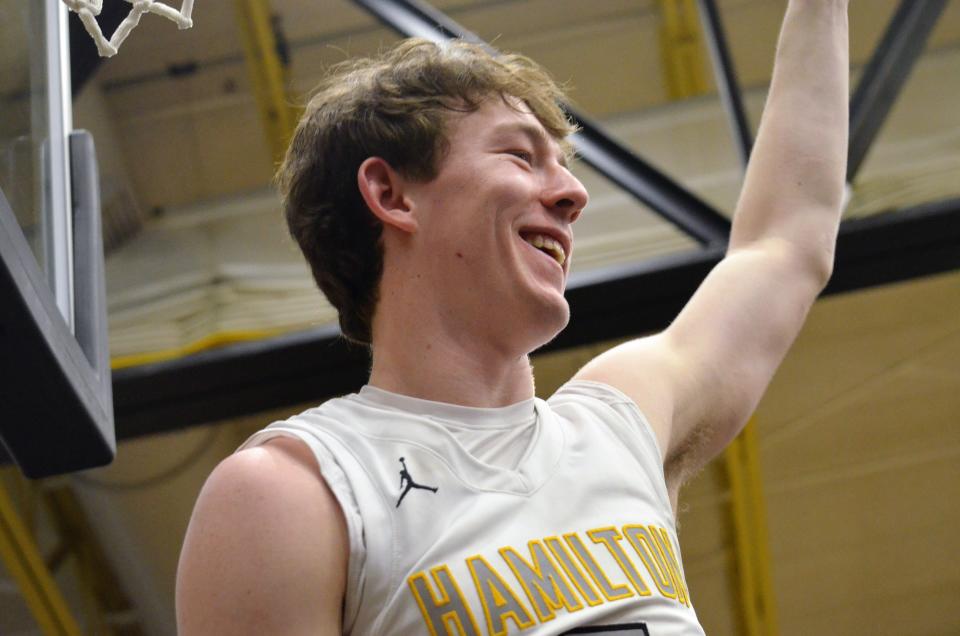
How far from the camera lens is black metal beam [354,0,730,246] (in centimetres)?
382

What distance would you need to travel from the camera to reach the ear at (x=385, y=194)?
1.62 m

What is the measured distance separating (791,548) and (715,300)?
4.47 m

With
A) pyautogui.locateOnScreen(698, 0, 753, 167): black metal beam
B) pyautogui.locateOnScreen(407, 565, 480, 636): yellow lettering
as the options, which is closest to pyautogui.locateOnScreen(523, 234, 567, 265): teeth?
pyautogui.locateOnScreen(407, 565, 480, 636): yellow lettering

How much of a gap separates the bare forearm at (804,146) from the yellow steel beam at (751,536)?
10.8 feet

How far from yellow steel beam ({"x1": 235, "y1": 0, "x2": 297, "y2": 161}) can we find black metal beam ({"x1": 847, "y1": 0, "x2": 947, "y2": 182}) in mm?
2914

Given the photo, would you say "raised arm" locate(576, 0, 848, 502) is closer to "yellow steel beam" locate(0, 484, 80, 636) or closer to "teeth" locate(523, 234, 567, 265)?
"teeth" locate(523, 234, 567, 265)

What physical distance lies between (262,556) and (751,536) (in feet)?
15.1

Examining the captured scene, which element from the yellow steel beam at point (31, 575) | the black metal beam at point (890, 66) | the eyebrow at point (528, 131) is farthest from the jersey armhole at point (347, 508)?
the yellow steel beam at point (31, 575)

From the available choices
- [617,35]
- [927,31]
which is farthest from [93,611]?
[927,31]

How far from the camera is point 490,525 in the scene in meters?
1.40

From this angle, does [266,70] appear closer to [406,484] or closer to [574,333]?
[574,333]

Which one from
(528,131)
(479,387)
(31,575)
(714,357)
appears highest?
(528,131)

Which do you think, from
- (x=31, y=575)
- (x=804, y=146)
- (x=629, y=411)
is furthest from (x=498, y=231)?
(x=31, y=575)

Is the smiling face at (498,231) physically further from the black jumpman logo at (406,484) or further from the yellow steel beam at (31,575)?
the yellow steel beam at (31,575)
